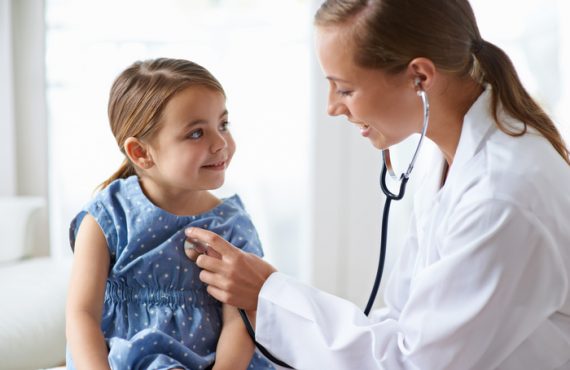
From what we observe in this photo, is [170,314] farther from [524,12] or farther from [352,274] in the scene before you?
[524,12]

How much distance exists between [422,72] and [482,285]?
41 cm

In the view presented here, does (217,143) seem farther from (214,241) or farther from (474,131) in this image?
(474,131)

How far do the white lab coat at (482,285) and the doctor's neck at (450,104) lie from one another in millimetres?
37

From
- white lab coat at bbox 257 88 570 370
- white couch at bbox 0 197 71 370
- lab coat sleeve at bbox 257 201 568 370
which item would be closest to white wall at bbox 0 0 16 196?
white couch at bbox 0 197 71 370

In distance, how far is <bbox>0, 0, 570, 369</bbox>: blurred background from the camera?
9.68ft

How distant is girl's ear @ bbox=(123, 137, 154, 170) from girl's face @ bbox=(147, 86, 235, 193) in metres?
0.02

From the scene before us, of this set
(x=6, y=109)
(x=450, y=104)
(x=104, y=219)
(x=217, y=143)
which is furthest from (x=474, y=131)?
(x=6, y=109)

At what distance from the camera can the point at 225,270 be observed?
1.38 m

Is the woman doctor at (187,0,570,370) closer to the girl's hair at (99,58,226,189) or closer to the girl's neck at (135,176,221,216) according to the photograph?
the girl's neck at (135,176,221,216)

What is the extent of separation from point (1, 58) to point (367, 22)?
198 centimetres

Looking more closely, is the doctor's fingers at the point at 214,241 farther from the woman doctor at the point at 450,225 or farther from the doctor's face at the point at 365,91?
the doctor's face at the point at 365,91

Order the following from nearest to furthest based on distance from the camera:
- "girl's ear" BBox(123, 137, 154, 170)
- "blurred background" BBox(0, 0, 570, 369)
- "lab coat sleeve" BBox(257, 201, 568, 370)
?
"lab coat sleeve" BBox(257, 201, 568, 370)
"girl's ear" BBox(123, 137, 154, 170)
"blurred background" BBox(0, 0, 570, 369)

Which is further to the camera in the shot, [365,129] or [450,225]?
[365,129]

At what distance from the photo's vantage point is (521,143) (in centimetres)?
132
